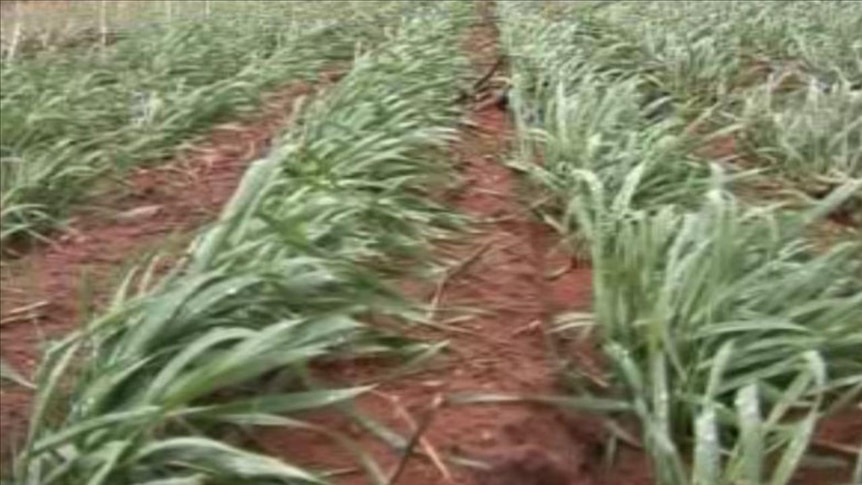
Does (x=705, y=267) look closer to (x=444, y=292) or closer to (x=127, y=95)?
(x=444, y=292)

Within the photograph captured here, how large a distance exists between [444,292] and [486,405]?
25.4 inches

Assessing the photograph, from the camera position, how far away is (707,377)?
A: 236cm

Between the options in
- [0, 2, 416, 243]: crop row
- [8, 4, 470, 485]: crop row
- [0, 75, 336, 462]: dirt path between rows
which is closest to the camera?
[8, 4, 470, 485]: crop row

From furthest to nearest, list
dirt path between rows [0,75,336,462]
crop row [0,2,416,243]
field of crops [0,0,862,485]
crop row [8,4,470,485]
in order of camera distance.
A: crop row [0,2,416,243] < dirt path between rows [0,75,336,462] < field of crops [0,0,862,485] < crop row [8,4,470,485]

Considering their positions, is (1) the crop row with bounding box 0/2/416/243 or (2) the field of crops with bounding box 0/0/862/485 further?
(1) the crop row with bounding box 0/2/416/243

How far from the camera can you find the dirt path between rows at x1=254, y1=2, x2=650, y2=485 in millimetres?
2166

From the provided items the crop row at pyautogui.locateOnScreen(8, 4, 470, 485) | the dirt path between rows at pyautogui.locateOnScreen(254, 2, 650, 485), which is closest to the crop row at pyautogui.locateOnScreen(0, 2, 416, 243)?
the crop row at pyautogui.locateOnScreen(8, 4, 470, 485)

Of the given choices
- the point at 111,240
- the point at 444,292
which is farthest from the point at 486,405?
the point at 111,240

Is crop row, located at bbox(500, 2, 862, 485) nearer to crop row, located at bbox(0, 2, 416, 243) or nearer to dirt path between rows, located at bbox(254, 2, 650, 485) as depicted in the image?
dirt path between rows, located at bbox(254, 2, 650, 485)

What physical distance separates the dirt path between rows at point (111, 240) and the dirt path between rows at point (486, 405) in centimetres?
52

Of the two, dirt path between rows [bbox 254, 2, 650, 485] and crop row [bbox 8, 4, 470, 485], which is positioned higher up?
crop row [bbox 8, 4, 470, 485]

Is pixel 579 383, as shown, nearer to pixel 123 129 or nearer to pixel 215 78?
pixel 123 129

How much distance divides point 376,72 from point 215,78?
1714 mm

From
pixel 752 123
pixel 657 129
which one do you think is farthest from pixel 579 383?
pixel 752 123
